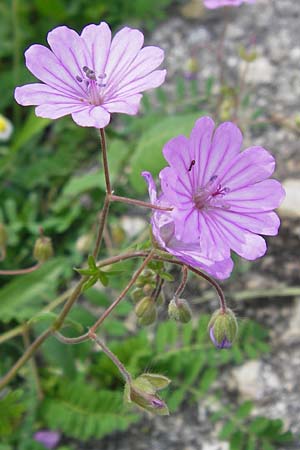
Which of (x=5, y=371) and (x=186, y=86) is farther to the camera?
(x=186, y=86)

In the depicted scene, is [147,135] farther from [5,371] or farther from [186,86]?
[5,371]

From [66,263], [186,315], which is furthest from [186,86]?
[186,315]

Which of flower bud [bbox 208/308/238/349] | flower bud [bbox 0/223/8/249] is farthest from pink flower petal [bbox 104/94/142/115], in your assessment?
flower bud [bbox 0/223/8/249]

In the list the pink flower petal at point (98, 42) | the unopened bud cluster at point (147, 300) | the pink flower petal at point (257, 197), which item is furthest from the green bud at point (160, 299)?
the pink flower petal at point (98, 42)

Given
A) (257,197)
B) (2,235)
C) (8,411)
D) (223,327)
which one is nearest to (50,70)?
(257,197)


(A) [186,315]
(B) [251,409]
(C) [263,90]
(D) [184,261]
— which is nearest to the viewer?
(D) [184,261]

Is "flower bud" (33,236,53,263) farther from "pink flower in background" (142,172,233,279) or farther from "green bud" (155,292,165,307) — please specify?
"pink flower in background" (142,172,233,279)

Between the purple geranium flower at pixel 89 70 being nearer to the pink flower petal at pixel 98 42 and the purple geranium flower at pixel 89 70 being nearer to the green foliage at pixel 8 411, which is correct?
the pink flower petal at pixel 98 42
